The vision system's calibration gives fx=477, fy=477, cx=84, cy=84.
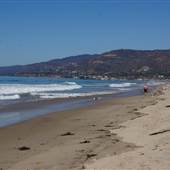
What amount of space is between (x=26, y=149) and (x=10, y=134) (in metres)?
3.34

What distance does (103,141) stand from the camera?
12477 mm

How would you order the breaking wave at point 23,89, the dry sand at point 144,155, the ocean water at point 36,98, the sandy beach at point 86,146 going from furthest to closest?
the breaking wave at point 23,89 < the ocean water at point 36,98 < the sandy beach at point 86,146 < the dry sand at point 144,155

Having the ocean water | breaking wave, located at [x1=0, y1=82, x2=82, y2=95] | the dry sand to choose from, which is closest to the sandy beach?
the dry sand

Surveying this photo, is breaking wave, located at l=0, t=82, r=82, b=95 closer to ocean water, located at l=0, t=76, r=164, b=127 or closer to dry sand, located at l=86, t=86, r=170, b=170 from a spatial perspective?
ocean water, located at l=0, t=76, r=164, b=127

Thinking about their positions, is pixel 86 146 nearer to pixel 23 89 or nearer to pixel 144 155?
pixel 144 155

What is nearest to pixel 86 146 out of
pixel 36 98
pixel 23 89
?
pixel 36 98

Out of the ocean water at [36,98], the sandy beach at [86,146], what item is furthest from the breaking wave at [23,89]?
the sandy beach at [86,146]

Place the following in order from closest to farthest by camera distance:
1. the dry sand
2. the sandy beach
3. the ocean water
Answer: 1. the dry sand
2. the sandy beach
3. the ocean water

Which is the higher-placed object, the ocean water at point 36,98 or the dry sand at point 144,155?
the dry sand at point 144,155

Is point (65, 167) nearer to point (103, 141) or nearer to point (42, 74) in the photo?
point (103, 141)

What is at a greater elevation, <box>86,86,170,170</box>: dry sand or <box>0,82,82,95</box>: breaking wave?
<box>86,86,170,170</box>: dry sand

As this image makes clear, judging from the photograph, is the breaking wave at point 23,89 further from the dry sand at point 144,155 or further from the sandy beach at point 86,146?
the dry sand at point 144,155

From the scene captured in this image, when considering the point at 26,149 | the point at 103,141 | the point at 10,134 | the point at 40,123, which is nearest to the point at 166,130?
the point at 103,141

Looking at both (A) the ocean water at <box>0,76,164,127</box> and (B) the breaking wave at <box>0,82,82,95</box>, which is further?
(B) the breaking wave at <box>0,82,82,95</box>
